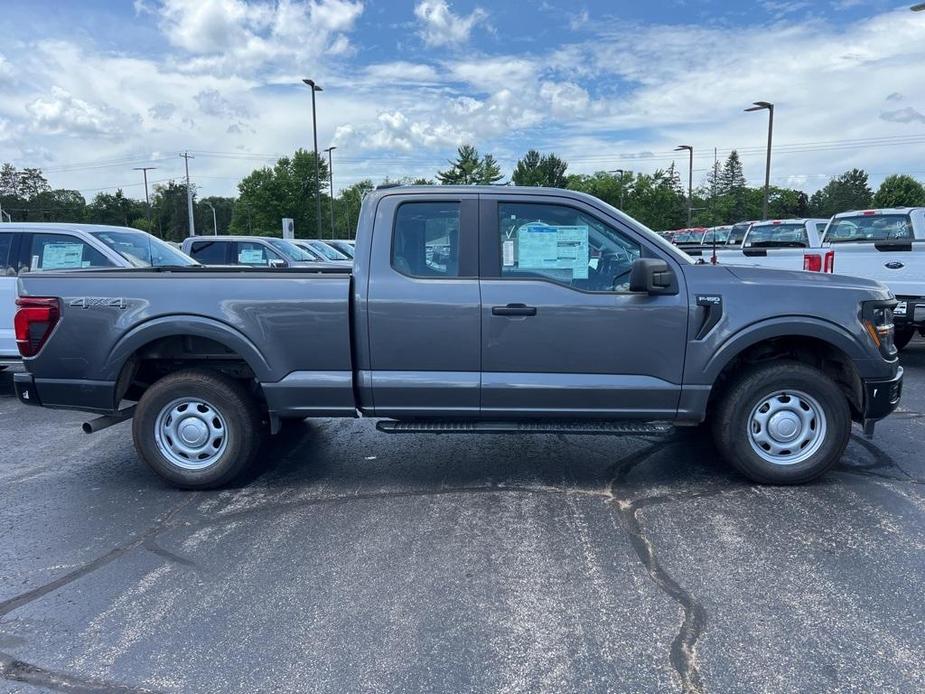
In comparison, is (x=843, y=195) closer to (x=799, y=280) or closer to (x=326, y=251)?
(x=326, y=251)

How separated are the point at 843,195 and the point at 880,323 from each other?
359 ft

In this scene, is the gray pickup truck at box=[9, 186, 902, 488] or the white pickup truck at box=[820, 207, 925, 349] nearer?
the gray pickup truck at box=[9, 186, 902, 488]

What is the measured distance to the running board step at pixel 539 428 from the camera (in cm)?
457

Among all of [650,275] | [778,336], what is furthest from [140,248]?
[778,336]

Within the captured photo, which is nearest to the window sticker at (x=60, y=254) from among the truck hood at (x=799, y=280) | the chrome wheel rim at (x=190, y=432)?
the chrome wheel rim at (x=190, y=432)

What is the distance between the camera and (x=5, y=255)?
806 centimetres

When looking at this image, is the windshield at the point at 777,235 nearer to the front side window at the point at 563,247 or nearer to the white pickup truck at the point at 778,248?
the white pickup truck at the point at 778,248

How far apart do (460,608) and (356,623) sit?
0.49 metres

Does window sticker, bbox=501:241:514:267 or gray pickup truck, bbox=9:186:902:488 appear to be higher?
window sticker, bbox=501:241:514:267

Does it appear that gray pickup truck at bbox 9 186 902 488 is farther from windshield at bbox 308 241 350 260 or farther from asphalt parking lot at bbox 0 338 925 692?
windshield at bbox 308 241 350 260

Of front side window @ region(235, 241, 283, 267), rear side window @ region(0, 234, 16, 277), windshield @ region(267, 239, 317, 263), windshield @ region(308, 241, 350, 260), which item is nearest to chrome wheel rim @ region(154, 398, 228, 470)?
rear side window @ region(0, 234, 16, 277)

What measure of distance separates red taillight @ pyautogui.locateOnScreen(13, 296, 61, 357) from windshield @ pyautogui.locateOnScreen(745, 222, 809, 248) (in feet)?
40.3

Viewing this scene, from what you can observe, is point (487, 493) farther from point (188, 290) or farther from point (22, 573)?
point (22, 573)

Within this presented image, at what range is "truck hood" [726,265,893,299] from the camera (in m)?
4.50
